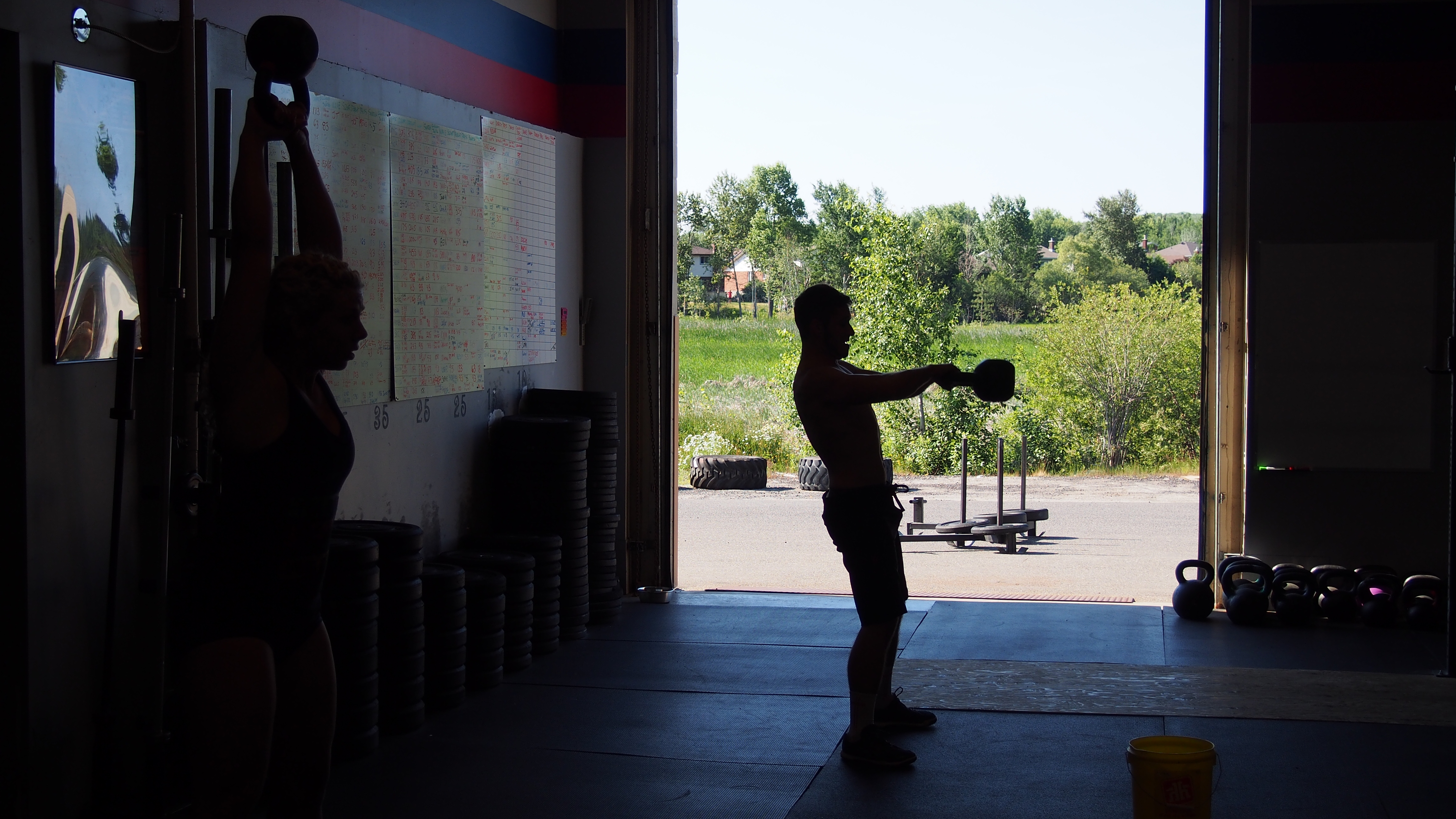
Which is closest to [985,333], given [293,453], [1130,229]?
[1130,229]

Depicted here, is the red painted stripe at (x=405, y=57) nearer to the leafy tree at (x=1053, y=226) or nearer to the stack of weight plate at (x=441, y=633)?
the stack of weight plate at (x=441, y=633)

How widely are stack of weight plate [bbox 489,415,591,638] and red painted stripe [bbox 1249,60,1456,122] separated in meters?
3.55

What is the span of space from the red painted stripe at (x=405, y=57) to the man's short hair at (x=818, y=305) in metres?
1.86

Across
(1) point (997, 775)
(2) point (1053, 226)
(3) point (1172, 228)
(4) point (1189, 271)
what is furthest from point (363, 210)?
(3) point (1172, 228)

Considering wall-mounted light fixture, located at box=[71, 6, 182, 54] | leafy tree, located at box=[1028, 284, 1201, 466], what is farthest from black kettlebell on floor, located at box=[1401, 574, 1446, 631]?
leafy tree, located at box=[1028, 284, 1201, 466]

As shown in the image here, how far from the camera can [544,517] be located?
5.30 m

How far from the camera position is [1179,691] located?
4.47 m

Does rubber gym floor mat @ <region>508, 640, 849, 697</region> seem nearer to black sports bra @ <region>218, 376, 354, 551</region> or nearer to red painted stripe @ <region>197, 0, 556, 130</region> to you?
red painted stripe @ <region>197, 0, 556, 130</region>

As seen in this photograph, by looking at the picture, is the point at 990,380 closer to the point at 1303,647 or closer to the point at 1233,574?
the point at 1303,647

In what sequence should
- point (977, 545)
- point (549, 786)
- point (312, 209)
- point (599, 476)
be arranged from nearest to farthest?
point (312, 209), point (549, 786), point (599, 476), point (977, 545)

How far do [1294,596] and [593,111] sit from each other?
13.7 ft

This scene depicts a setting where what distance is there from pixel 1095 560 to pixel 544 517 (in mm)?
5028

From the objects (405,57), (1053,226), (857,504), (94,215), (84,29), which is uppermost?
(1053,226)

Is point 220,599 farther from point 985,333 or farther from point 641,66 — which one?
point 985,333
